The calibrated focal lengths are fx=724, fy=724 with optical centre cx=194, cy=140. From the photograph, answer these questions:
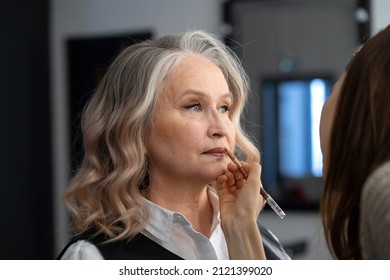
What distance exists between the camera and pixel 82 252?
3.59 feet

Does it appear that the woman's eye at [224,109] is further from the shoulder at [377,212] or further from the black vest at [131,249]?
the shoulder at [377,212]

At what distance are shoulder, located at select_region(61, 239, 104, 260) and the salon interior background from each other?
2.17 metres

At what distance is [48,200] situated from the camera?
3.85m

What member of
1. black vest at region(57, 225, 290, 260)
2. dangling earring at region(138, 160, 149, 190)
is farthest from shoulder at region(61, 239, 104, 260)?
dangling earring at region(138, 160, 149, 190)

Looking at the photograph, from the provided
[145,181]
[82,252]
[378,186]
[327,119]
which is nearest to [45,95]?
[145,181]

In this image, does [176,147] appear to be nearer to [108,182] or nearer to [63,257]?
[108,182]

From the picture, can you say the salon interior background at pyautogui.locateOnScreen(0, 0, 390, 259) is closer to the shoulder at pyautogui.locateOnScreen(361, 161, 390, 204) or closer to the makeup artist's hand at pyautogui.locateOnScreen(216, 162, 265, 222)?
the makeup artist's hand at pyautogui.locateOnScreen(216, 162, 265, 222)

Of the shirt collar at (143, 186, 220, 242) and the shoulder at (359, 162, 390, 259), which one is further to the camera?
the shirt collar at (143, 186, 220, 242)

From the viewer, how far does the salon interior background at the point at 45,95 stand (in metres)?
3.37

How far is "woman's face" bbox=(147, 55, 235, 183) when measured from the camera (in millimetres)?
1165

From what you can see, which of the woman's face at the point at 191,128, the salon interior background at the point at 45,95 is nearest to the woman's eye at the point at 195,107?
the woman's face at the point at 191,128

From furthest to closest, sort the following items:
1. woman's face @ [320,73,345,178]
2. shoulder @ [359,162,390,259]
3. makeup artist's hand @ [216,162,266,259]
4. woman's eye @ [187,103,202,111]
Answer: woman's eye @ [187,103,202,111], makeup artist's hand @ [216,162,266,259], woman's face @ [320,73,345,178], shoulder @ [359,162,390,259]

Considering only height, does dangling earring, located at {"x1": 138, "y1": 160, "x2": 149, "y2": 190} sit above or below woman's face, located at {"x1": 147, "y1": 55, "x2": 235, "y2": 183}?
below

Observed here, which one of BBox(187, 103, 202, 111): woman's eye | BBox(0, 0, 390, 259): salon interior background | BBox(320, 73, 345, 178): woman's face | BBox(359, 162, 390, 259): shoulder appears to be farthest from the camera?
BBox(0, 0, 390, 259): salon interior background
